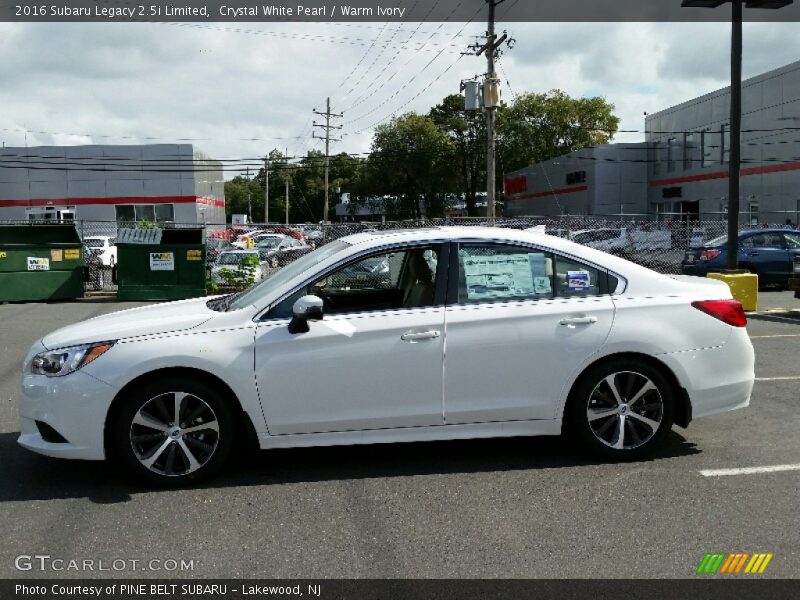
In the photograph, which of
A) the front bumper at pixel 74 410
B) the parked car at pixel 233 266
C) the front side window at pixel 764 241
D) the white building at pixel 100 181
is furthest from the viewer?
the white building at pixel 100 181

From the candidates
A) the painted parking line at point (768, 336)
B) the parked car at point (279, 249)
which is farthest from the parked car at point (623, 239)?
the painted parking line at point (768, 336)

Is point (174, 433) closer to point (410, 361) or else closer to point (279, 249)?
point (410, 361)

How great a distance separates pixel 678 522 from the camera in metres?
4.20

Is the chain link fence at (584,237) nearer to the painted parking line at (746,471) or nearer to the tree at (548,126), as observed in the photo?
the painted parking line at (746,471)

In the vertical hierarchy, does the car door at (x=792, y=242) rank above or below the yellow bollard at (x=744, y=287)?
above

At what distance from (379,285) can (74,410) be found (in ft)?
7.33

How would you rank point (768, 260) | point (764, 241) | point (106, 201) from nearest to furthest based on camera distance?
point (768, 260) → point (764, 241) → point (106, 201)

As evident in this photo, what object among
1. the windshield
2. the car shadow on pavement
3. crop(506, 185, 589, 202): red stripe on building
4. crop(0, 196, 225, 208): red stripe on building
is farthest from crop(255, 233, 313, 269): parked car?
crop(506, 185, 589, 202): red stripe on building

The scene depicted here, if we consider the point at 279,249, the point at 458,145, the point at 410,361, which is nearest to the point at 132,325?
the point at 410,361

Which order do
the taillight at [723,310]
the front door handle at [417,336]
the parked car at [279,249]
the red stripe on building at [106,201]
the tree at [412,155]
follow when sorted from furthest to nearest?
the tree at [412,155], the red stripe on building at [106,201], the parked car at [279,249], the taillight at [723,310], the front door handle at [417,336]

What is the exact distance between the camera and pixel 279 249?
25.7 meters

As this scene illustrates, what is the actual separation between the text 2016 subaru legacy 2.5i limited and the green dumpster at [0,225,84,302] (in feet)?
45.2

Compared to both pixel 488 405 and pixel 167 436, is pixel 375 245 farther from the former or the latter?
pixel 167 436

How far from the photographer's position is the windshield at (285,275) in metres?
5.12
